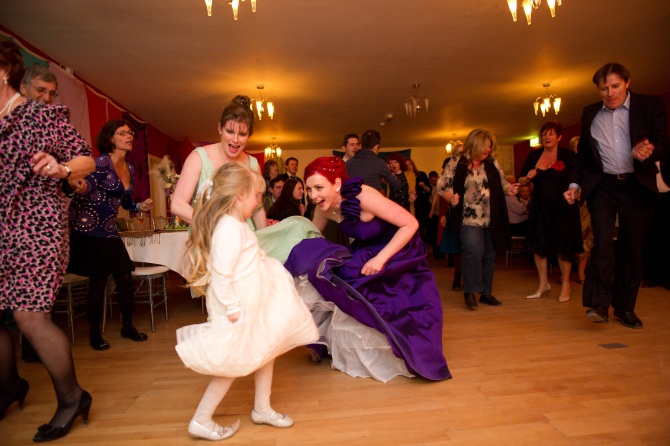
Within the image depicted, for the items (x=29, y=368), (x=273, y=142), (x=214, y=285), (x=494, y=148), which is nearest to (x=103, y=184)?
(x=29, y=368)

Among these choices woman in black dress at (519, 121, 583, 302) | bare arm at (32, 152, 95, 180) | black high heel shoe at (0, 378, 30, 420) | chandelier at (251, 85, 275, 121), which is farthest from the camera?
chandelier at (251, 85, 275, 121)

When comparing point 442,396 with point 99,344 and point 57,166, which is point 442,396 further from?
point 99,344

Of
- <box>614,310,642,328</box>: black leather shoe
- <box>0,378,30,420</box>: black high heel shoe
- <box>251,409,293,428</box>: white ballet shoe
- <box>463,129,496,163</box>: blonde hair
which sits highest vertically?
<box>463,129,496,163</box>: blonde hair

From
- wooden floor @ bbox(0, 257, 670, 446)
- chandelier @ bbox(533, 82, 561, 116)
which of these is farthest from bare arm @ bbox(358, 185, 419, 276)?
chandelier @ bbox(533, 82, 561, 116)

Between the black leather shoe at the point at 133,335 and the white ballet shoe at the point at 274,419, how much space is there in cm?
187

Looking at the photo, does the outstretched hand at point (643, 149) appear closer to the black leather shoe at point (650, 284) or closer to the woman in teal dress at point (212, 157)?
the woman in teal dress at point (212, 157)

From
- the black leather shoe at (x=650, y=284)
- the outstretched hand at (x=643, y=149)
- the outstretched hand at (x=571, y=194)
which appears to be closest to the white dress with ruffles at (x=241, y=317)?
the outstretched hand at (x=571, y=194)

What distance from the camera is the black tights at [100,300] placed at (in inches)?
128

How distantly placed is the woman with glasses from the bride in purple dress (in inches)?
59.9

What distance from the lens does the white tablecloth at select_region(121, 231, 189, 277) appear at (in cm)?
391

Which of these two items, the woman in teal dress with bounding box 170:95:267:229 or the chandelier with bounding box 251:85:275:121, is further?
the chandelier with bounding box 251:85:275:121

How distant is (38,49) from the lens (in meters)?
5.57

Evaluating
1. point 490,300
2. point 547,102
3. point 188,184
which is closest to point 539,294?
point 490,300

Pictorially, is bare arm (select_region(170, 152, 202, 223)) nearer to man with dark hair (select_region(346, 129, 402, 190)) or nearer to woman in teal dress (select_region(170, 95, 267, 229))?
woman in teal dress (select_region(170, 95, 267, 229))
